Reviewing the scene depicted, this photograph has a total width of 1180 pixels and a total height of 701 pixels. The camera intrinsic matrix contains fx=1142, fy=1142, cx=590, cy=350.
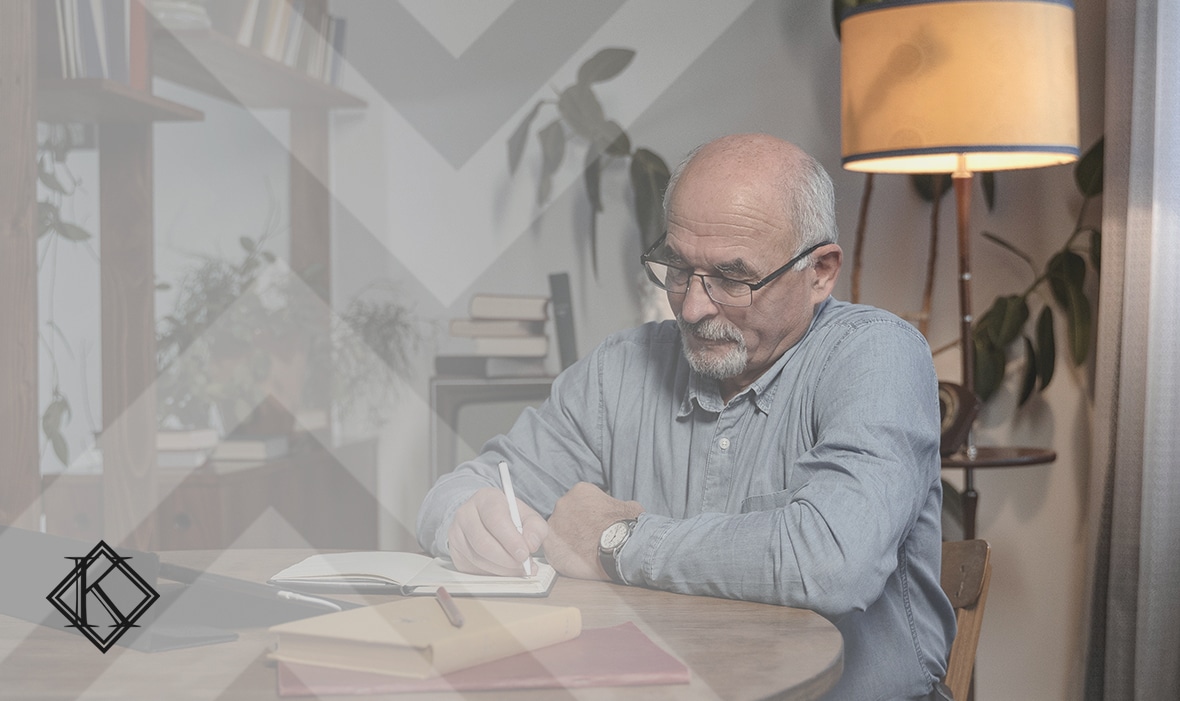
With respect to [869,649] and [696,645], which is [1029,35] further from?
[696,645]

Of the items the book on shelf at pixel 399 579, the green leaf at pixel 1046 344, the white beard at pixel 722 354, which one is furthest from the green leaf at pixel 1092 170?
the book on shelf at pixel 399 579

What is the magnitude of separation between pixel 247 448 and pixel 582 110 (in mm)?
1247

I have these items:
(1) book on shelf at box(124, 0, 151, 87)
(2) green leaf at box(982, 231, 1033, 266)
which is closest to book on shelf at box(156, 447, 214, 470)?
(1) book on shelf at box(124, 0, 151, 87)

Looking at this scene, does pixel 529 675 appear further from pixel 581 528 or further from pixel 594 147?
pixel 594 147

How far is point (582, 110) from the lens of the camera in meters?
3.10

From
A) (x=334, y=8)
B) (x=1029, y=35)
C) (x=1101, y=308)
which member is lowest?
(x=1101, y=308)

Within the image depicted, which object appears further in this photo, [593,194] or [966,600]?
[593,194]

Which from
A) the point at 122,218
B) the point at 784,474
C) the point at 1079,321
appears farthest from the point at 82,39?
the point at 1079,321

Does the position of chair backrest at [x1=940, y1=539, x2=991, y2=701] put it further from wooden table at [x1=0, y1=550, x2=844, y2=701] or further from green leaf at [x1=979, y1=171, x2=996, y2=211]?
green leaf at [x1=979, y1=171, x2=996, y2=211]

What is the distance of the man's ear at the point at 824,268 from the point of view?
59.2 inches

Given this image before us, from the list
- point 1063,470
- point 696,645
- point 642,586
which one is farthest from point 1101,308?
point 696,645

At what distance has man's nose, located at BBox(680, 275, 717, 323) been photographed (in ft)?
4.78

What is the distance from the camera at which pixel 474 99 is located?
11.1 feet

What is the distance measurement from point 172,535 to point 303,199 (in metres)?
1.21
